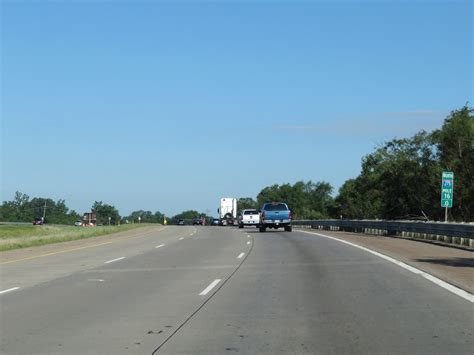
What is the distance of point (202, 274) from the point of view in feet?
57.9

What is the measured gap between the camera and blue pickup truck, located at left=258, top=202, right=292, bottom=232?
156ft

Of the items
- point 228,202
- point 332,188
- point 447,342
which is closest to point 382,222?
point 447,342

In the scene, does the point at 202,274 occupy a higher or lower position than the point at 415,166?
lower

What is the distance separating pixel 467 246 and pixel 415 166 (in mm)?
32752

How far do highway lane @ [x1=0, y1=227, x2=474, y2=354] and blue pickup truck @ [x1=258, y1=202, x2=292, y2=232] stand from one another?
27703mm

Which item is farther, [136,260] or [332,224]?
[332,224]

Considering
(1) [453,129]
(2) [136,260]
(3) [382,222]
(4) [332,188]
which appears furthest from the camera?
(4) [332,188]

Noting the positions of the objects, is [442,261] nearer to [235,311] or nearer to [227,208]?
[235,311]

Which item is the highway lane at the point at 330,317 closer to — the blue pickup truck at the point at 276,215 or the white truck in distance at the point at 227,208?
the blue pickup truck at the point at 276,215

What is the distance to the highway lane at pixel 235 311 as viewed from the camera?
A: 8.73 meters

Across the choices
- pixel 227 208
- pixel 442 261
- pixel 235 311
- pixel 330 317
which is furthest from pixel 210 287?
pixel 227 208

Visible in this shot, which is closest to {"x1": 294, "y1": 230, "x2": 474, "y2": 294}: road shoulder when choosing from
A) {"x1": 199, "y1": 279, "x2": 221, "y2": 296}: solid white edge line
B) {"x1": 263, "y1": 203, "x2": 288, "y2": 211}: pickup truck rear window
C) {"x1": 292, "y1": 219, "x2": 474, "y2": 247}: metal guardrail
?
{"x1": 292, "y1": 219, "x2": 474, "y2": 247}: metal guardrail

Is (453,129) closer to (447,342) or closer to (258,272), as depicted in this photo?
(258,272)

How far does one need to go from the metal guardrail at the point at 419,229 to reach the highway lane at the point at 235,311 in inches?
349
